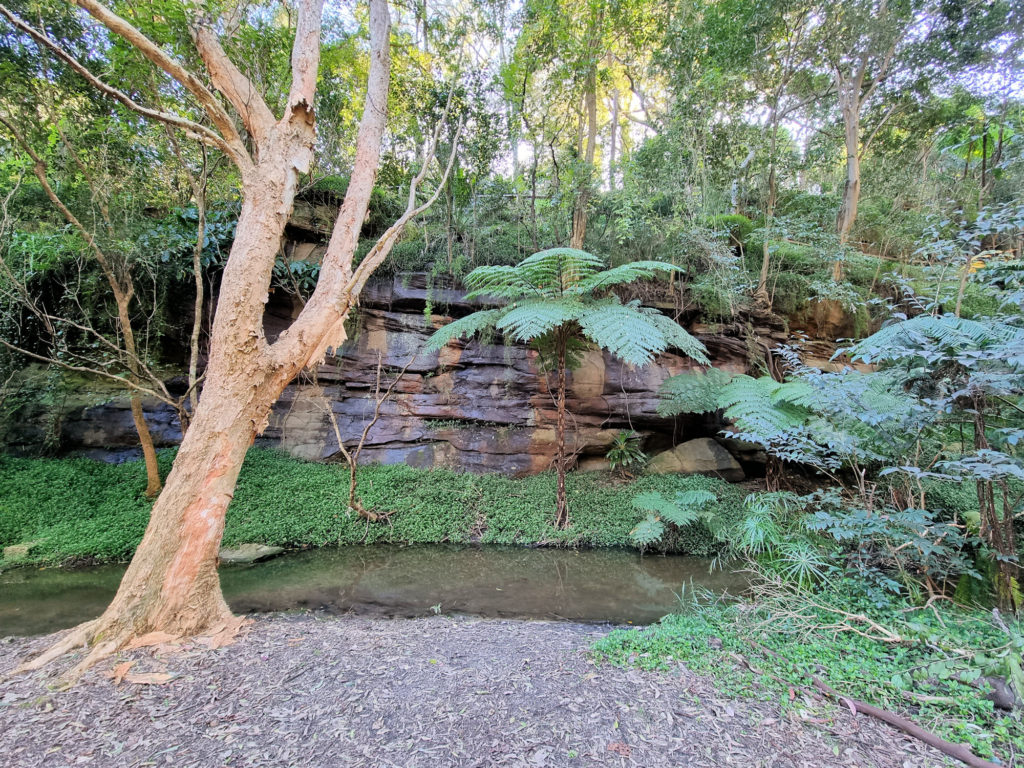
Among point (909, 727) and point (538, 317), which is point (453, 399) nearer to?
point (538, 317)

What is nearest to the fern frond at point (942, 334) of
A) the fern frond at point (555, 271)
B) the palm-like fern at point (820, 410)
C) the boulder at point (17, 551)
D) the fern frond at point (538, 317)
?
the palm-like fern at point (820, 410)

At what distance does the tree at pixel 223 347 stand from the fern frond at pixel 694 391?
5574 mm

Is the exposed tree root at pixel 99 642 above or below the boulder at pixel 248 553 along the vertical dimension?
above

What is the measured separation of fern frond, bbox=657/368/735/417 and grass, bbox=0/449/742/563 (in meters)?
1.51

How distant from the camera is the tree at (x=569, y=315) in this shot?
5359 mm

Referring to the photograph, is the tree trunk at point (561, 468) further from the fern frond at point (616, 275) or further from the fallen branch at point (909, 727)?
the fallen branch at point (909, 727)

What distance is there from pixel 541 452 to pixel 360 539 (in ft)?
12.5

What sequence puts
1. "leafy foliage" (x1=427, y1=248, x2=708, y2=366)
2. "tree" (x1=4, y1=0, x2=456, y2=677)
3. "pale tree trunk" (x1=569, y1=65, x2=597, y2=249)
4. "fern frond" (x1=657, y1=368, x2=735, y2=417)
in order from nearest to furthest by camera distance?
"tree" (x1=4, y1=0, x2=456, y2=677), "leafy foliage" (x1=427, y1=248, x2=708, y2=366), "fern frond" (x1=657, y1=368, x2=735, y2=417), "pale tree trunk" (x1=569, y1=65, x2=597, y2=249)

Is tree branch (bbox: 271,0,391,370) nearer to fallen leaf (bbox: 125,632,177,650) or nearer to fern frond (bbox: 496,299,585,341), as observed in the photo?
fallen leaf (bbox: 125,632,177,650)

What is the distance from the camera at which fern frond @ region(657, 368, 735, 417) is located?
280 inches

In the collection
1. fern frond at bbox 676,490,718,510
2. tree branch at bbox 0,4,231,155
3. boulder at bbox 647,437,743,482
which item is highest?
tree branch at bbox 0,4,231,155

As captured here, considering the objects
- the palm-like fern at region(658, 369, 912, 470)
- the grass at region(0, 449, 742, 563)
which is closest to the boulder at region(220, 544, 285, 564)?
the grass at region(0, 449, 742, 563)

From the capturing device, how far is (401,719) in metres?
2.13

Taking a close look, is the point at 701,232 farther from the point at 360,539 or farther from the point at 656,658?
the point at 360,539
